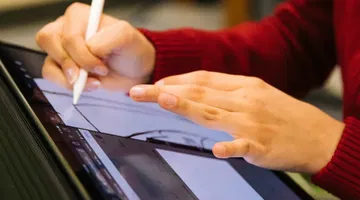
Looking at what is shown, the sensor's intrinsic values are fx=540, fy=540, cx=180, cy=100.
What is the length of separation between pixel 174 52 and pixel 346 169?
241 millimetres

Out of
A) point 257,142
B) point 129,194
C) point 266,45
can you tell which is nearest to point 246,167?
point 257,142

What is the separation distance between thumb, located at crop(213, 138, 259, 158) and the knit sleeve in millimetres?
216

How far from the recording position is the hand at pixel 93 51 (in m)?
0.50

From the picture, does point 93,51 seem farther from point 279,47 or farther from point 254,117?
point 279,47

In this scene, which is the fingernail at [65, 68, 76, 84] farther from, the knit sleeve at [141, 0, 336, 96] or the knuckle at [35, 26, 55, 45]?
the knit sleeve at [141, 0, 336, 96]

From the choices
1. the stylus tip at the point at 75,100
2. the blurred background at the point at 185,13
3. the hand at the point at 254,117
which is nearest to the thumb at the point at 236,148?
the hand at the point at 254,117

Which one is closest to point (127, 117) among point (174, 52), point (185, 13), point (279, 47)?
point (174, 52)

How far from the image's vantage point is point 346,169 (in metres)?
0.48

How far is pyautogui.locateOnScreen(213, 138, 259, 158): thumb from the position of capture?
413 mm

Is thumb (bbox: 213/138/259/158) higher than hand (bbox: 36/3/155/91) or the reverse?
A: the reverse

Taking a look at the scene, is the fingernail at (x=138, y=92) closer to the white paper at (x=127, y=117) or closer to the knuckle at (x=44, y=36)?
the white paper at (x=127, y=117)

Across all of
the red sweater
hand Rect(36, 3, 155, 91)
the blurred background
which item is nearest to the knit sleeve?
the red sweater

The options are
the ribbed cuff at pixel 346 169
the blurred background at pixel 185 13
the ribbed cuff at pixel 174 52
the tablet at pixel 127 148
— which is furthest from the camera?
the blurred background at pixel 185 13

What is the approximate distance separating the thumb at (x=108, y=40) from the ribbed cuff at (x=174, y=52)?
66 mm
